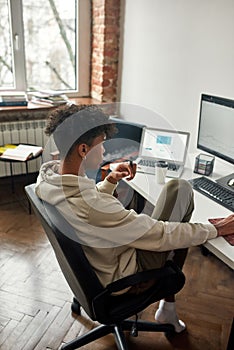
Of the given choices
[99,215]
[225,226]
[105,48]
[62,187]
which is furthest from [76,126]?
[105,48]

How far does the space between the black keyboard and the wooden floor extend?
2.26ft

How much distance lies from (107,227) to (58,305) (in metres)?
0.99

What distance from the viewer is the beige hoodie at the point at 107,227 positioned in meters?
1.14

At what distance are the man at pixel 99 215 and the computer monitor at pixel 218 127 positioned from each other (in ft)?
1.90

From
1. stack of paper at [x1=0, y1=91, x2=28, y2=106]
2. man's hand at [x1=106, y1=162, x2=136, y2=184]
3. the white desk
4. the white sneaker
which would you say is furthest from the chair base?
stack of paper at [x1=0, y1=91, x2=28, y2=106]

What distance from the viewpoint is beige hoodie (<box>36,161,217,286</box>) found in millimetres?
1144

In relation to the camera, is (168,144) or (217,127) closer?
(217,127)

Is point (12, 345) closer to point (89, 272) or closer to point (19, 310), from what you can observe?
point (19, 310)

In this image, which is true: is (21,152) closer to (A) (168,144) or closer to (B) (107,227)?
(A) (168,144)

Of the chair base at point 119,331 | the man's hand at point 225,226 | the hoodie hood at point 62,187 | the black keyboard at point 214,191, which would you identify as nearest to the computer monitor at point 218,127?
the black keyboard at point 214,191

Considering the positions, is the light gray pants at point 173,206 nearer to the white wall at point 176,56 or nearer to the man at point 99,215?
the man at point 99,215

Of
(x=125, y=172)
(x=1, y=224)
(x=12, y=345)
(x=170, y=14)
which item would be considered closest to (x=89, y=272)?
(x=125, y=172)

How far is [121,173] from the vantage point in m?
1.58

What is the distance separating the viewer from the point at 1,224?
2.68 m
